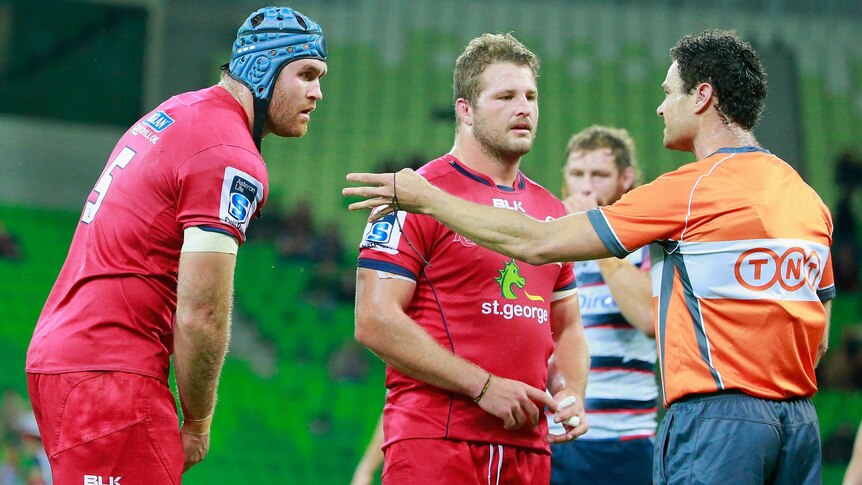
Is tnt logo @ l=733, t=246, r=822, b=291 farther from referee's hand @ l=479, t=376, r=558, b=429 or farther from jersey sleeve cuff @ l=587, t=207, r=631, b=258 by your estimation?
referee's hand @ l=479, t=376, r=558, b=429

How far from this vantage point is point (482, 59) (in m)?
3.77

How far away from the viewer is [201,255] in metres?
2.74

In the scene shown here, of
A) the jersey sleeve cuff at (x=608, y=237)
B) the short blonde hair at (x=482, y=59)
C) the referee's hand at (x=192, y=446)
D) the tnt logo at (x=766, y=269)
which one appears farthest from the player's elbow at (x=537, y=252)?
the referee's hand at (x=192, y=446)

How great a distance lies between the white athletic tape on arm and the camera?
2746 mm

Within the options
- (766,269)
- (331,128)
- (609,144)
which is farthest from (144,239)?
(331,128)

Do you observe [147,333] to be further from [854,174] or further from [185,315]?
[854,174]

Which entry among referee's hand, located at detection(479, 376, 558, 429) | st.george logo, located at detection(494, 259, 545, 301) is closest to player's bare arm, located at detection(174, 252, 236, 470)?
referee's hand, located at detection(479, 376, 558, 429)

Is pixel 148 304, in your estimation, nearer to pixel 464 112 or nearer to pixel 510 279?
pixel 510 279

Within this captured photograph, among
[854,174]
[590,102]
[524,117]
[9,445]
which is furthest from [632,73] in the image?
[524,117]

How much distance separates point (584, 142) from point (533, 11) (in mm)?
10788

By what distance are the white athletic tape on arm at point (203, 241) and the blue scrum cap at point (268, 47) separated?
62 cm

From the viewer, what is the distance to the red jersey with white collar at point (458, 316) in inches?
131

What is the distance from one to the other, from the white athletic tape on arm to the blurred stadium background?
9.00 meters

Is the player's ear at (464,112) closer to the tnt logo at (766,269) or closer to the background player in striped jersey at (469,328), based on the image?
the background player in striped jersey at (469,328)
